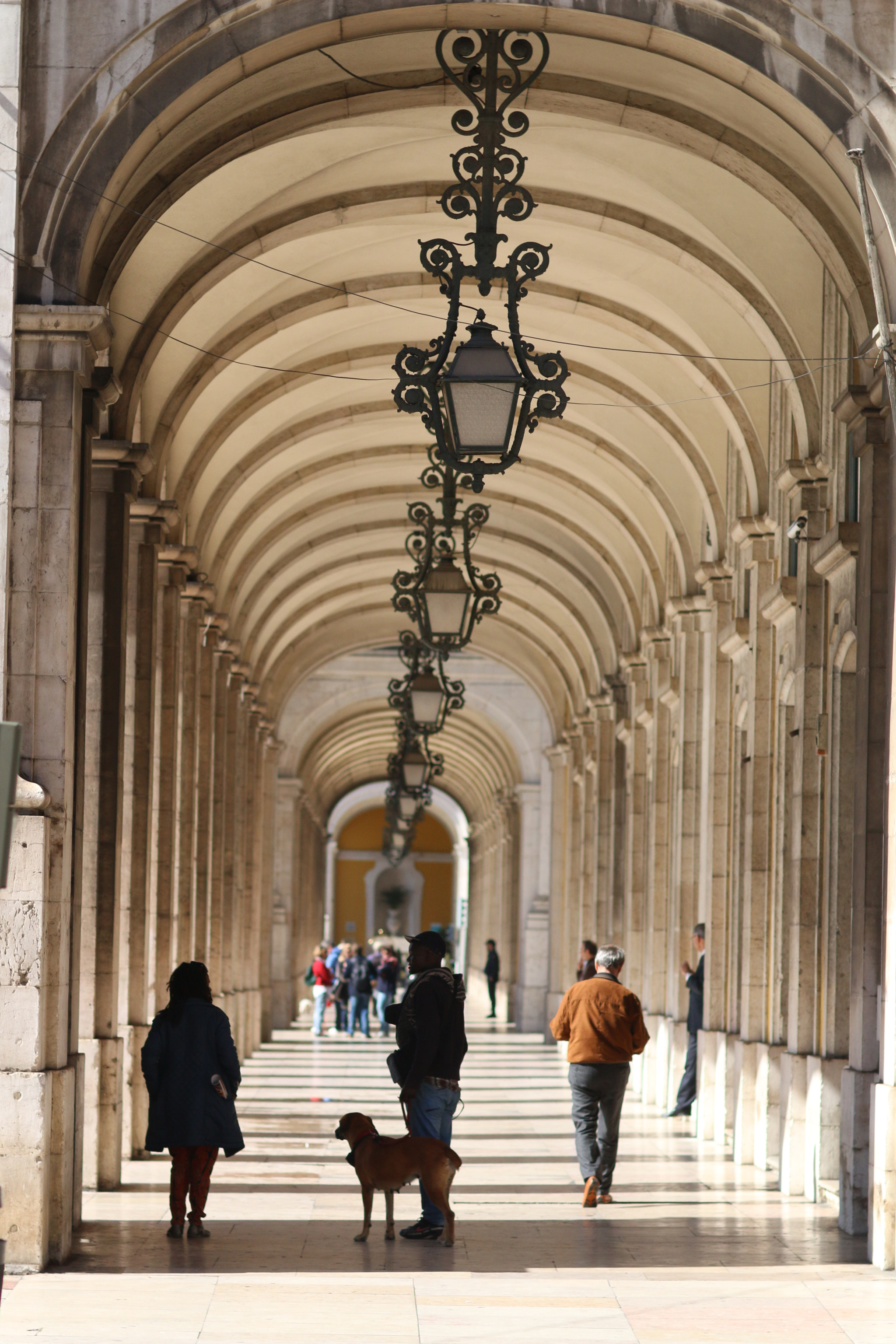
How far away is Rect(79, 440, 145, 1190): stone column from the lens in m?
11.5

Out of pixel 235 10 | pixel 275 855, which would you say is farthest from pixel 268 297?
pixel 275 855

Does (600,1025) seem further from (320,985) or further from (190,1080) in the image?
(320,985)

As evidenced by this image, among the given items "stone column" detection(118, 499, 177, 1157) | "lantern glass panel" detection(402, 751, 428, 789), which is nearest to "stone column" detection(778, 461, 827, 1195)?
"stone column" detection(118, 499, 177, 1157)

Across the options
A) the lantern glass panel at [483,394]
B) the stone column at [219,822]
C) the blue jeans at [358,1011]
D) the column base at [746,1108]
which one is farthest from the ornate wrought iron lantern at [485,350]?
the blue jeans at [358,1011]

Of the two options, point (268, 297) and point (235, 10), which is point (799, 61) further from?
point (268, 297)

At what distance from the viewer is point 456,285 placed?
8805mm

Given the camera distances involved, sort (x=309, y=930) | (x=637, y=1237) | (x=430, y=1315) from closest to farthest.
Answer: (x=430, y=1315)
(x=637, y=1237)
(x=309, y=930)

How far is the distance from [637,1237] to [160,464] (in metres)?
7.40

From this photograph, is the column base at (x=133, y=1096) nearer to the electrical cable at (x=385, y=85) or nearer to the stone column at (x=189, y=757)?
the stone column at (x=189, y=757)

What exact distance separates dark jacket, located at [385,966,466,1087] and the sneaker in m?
0.79

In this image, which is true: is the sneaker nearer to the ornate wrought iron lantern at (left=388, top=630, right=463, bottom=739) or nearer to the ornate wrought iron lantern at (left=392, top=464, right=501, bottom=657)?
the ornate wrought iron lantern at (left=392, top=464, right=501, bottom=657)

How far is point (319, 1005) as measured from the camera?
2978 cm

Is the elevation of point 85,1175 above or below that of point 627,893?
below

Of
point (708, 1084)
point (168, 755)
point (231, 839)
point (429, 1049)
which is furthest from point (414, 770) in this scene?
point (429, 1049)
